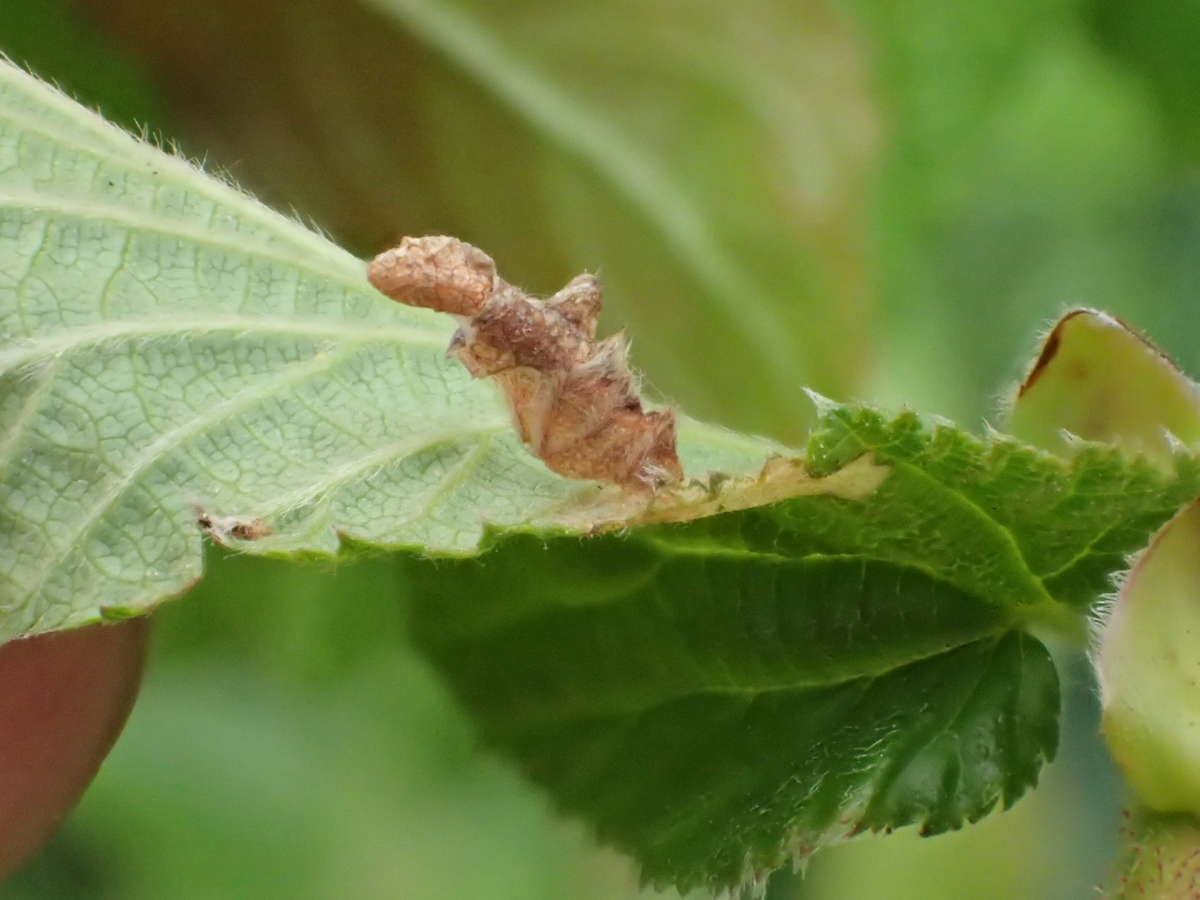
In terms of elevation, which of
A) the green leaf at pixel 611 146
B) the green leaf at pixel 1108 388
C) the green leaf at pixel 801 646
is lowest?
the green leaf at pixel 801 646

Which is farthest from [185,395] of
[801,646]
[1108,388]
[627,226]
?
[627,226]

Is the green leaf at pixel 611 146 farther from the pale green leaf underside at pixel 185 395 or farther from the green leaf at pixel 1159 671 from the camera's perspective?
the green leaf at pixel 1159 671

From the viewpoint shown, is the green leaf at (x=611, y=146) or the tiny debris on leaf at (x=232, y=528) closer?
the tiny debris on leaf at (x=232, y=528)

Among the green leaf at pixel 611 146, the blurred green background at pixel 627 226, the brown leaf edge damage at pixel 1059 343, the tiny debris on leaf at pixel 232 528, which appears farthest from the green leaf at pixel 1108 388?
the green leaf at pixel 611 146

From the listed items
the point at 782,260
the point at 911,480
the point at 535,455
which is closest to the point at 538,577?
the point at 535,455

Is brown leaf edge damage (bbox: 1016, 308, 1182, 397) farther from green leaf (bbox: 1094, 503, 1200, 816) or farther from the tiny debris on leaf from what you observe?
the tiny debris on leaf

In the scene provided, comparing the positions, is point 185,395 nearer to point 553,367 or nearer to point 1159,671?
point 553,367
